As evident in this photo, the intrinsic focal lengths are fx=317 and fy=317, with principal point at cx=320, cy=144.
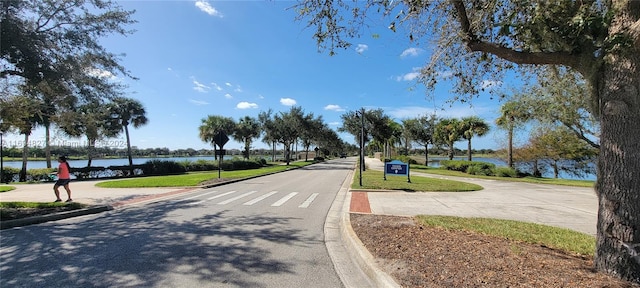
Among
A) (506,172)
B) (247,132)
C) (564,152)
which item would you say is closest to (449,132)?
(564,152)

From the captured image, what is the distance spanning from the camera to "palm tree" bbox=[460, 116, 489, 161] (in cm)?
4419

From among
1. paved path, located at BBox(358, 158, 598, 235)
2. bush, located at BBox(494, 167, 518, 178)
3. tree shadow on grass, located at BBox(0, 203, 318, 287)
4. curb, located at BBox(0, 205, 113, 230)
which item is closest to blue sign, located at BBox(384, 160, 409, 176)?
paved path, located at BBox(358, 158, 598, 235)

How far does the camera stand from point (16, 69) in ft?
29.5

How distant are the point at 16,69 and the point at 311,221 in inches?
369

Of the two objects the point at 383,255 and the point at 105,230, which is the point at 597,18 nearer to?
the point at 383,255

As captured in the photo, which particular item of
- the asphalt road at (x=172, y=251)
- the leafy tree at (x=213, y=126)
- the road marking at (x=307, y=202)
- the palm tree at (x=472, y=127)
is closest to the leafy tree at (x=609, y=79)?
the asphalt road at (x=172, y=251)

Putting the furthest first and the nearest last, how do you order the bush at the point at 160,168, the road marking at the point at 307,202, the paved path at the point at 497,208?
1. the bush at the point at 160,168
2. the road marking at the point at 307,202
3. the paved path at the point at 497,208

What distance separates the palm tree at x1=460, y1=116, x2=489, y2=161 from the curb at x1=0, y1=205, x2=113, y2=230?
43.7 m

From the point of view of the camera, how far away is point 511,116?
27.5 metres

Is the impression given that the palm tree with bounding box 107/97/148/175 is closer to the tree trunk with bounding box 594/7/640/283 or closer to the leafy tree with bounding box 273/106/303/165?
the leafy tree with bounding box 273/106/303/165

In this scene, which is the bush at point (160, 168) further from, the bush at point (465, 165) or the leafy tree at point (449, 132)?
the leafy tree at point (449, 132)

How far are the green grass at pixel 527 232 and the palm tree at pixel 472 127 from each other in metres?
39.7

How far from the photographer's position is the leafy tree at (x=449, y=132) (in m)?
46.1

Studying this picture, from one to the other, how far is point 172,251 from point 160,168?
93.9ft
